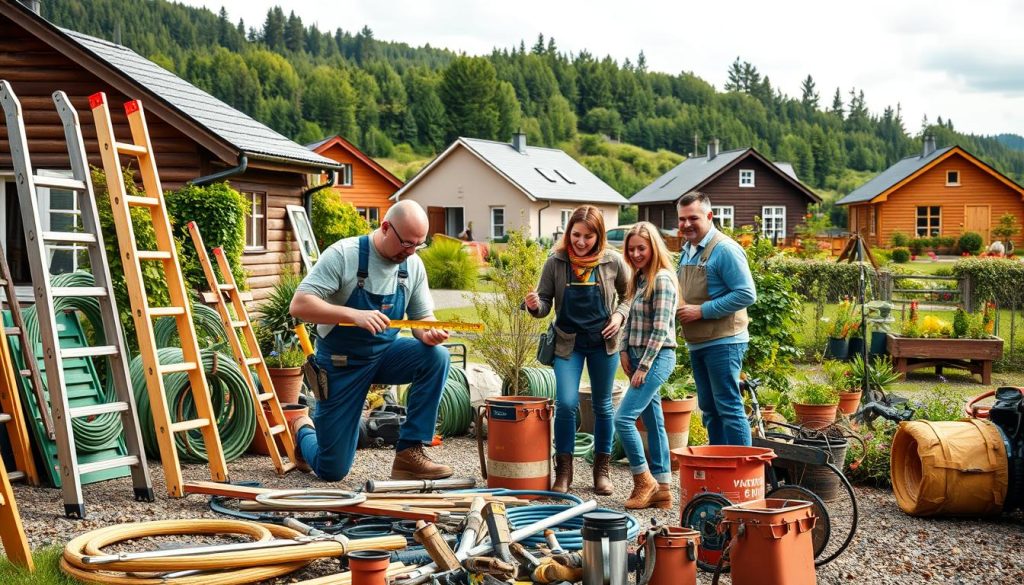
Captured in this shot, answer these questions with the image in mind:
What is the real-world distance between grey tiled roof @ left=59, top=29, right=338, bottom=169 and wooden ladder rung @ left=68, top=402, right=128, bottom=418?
870 cm

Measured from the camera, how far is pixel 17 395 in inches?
252

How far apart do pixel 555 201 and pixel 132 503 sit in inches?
1801

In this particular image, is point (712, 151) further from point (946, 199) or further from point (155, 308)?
point (155, 308)

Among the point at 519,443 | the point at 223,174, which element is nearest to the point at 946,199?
the point at 223,174

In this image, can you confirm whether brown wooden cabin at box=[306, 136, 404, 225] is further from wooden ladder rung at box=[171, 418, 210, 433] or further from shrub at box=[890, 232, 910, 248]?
wooden ladder rung at box=[171, 418, 210, 433]

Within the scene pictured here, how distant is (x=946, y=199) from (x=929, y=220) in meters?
1.29

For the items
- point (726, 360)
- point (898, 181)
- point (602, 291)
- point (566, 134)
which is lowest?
point (726, 360)

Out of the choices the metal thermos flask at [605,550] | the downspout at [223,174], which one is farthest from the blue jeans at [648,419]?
the downspout at [223,174]

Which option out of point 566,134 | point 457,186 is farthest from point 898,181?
point 566,134

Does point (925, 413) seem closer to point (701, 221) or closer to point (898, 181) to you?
point (701, 221)

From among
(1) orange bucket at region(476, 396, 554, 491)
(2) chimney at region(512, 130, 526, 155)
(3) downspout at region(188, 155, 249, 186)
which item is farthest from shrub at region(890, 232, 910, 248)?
(1) orange bucket at region(476, 396, 554, 491)

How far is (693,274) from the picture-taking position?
21.7 feet

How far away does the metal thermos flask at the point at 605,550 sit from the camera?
4297mm

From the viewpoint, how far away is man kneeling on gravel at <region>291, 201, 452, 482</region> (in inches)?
243
